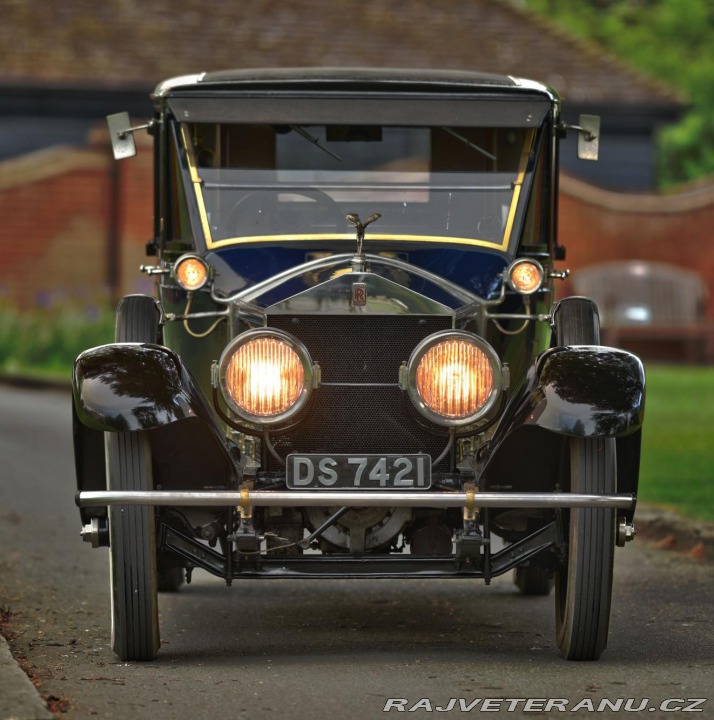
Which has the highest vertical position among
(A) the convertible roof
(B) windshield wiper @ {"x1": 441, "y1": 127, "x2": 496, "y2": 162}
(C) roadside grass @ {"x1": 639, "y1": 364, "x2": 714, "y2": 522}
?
(A) the convertible roof

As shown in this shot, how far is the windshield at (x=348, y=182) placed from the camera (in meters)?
7.58

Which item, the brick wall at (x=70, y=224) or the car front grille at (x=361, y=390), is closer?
the car front grille at (x=361, y=390)

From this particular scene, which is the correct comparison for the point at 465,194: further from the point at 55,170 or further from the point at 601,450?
the point at 55,170

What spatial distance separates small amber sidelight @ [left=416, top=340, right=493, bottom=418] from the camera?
6.49 m

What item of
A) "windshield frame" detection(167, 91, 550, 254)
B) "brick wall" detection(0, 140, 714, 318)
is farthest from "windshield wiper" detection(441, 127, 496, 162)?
"brick wall" detection(0, 140, 714, 318)

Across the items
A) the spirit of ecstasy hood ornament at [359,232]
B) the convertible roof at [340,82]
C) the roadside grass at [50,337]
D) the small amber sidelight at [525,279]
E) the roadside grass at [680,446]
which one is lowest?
the roadside grass at [50,337]

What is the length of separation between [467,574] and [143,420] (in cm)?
130

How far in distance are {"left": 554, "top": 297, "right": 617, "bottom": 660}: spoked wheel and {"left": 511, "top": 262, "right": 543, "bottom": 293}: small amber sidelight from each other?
1040 millimetres

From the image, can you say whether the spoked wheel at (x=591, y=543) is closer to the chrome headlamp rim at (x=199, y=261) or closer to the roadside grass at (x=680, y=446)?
the chrome headlamp rim at (x=199, y=261)

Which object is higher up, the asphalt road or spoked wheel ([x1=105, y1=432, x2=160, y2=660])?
spoked wheel ([x1=105, y1=432, x2=160, y2=660])

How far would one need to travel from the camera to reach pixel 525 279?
7355 mm

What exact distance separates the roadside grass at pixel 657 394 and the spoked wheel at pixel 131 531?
4810 mm

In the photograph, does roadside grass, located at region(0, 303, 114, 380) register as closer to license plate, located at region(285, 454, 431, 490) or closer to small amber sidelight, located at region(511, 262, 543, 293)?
small amber sidelight, located at region(511, 262, 543, 293)

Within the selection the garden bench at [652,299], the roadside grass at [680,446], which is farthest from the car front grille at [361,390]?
the garden bench at [652,299]
